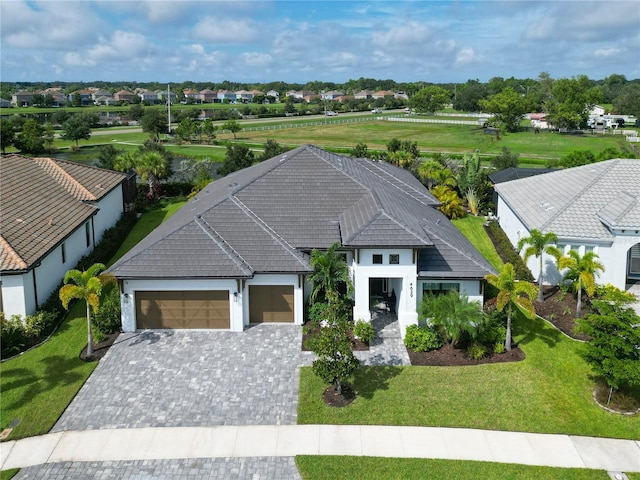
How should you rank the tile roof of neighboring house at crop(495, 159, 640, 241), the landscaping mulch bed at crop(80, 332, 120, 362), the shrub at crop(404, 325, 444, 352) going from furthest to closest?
the tile roof of neighboring house at crop(495, 159, 640, 241), the shrub at crop(404, 325, 444, 352), the landscaping mulch bed at crop(80, 332, 120, 362)

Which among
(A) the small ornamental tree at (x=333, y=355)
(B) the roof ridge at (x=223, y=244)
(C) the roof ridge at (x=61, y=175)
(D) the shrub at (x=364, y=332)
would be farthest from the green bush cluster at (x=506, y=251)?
(C) the roof ridge at (x=61, y=175)

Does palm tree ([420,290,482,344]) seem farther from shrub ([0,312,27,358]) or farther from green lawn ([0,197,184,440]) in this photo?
Answer: shrub ([0,312,27,358])

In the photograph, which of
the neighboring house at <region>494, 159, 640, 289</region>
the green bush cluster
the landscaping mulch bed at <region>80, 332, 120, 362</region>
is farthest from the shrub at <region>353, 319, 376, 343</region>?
the neighboring house at <region>494, 159, 640, 289</region>

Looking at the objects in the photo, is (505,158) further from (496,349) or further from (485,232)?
(496,349)

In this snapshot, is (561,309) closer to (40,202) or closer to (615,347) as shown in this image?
(615,347)

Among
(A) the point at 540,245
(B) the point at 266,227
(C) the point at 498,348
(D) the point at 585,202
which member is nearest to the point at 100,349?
(B) the point at 266,227

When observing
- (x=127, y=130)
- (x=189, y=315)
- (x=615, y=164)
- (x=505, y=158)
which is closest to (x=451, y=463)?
(x=189, y=315)

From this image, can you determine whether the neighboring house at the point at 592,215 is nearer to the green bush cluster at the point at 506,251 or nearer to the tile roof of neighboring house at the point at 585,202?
the tile roof of neighboring house at the point at 585,202
